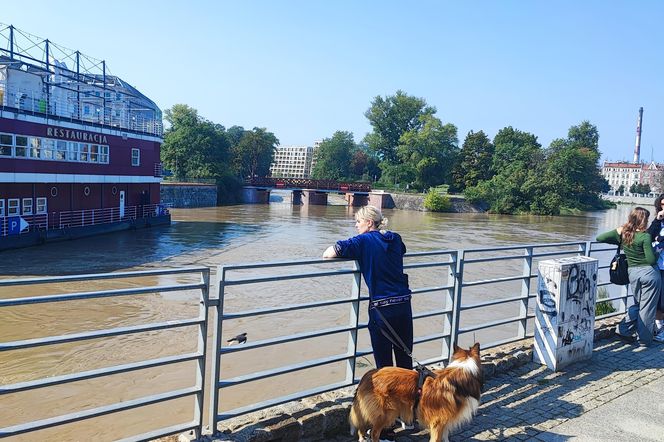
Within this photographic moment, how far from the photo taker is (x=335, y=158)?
107312mm

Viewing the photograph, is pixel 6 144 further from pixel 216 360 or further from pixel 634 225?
pixel 634 225

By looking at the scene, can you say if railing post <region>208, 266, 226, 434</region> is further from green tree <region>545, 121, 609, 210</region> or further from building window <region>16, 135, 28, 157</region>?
green tree <region>545, 121, 609, 210</region>

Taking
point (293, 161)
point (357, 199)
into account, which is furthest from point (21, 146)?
point (293, 161)

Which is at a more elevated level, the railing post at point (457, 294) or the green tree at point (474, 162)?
the green tree at point (474, 162)

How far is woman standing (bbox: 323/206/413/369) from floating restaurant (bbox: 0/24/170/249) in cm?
2250

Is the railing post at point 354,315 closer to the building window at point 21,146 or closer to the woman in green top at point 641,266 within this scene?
the woman in green top at point 641,266

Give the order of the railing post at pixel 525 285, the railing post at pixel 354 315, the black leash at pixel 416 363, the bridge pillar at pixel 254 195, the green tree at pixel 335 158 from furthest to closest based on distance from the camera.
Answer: the green tree at pixel 335 158 < the bridge pillar at pixel 254 195 < the railing post at pixel 525 285 < the railing post at pixel 354 315 < the black leash at pixel 416 363

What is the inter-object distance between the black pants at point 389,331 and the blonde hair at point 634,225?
3.83 meters

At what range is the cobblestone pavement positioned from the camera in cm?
444

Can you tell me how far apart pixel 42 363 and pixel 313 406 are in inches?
304

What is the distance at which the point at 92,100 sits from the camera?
33.7 metres

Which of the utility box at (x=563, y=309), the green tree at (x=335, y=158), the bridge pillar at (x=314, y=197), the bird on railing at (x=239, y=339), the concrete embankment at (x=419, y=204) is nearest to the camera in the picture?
the utility box at (x=563, y=309)

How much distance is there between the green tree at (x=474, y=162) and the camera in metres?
78.1

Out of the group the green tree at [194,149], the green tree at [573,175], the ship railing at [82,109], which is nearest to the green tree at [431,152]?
the green tree at [573,175]
